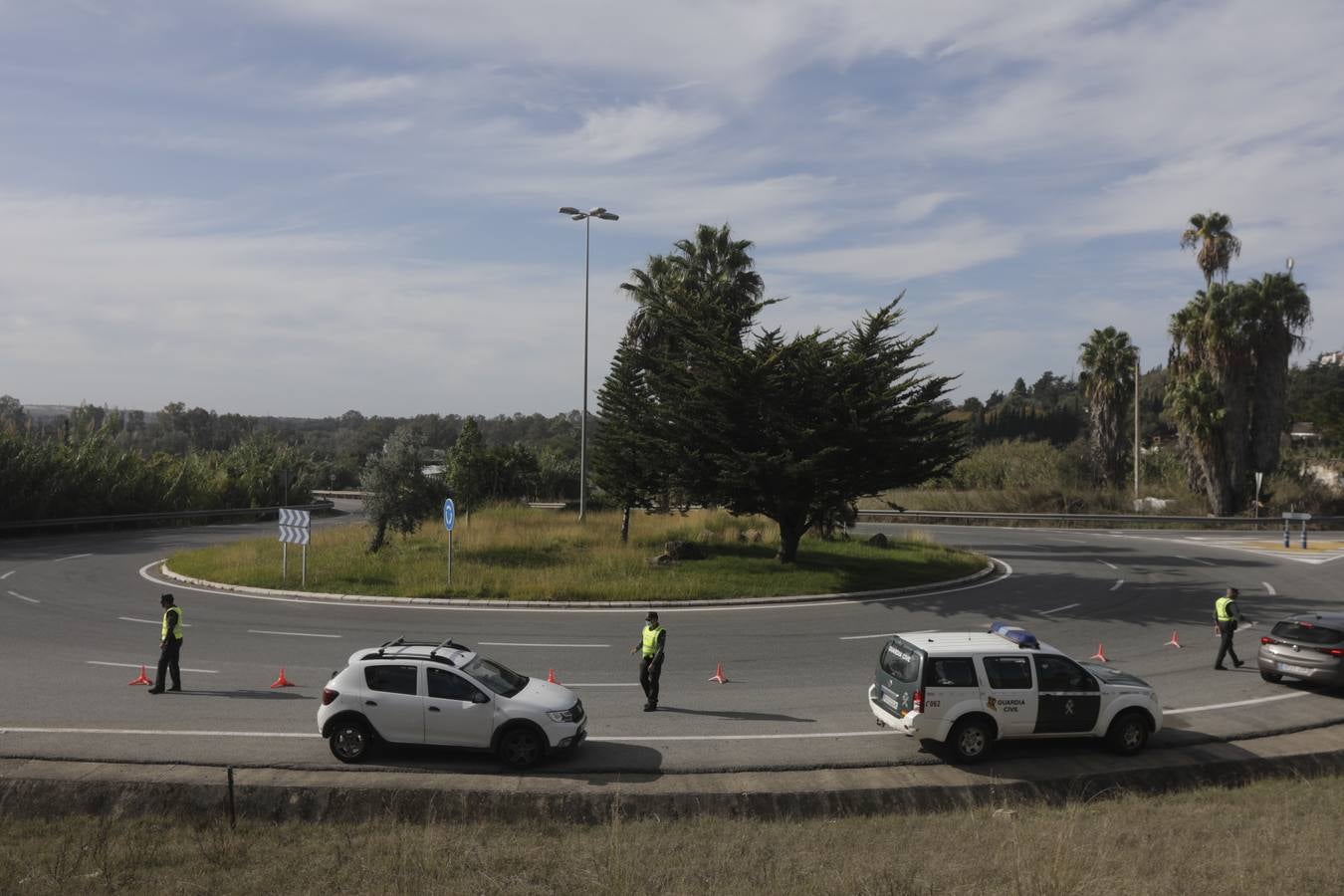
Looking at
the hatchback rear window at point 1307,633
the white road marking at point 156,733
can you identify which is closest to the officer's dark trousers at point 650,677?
the white road marking at point 156,733

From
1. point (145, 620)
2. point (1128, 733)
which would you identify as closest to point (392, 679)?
point (1128, 733)

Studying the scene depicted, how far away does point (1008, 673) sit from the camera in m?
12.3

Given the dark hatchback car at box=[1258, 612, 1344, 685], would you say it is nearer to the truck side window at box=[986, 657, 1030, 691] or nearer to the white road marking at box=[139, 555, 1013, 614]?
the truck side window at box=[986, 657, 1030, 691]

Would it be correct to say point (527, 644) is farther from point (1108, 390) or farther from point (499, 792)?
point (1108, 390)

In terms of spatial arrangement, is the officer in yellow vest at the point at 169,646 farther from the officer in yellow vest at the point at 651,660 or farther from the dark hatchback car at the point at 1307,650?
the dark hatchback car at the point at 1307,650

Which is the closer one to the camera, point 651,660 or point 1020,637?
point 1020,637

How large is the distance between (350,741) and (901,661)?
286 inches

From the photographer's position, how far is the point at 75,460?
148 feet

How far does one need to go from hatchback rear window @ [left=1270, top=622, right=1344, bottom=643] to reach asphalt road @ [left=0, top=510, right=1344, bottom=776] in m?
0.92

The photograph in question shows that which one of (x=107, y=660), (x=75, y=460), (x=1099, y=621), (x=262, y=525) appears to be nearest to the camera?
(x=107, y=660)

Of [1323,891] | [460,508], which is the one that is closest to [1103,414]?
[460,508]

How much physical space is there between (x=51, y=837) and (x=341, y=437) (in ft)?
637

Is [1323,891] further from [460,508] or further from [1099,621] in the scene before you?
[460,508]

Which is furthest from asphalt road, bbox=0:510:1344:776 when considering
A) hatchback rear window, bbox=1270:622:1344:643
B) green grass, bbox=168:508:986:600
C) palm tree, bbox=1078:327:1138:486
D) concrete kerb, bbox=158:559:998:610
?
palm tree, bbox=1078:327:1138:486
